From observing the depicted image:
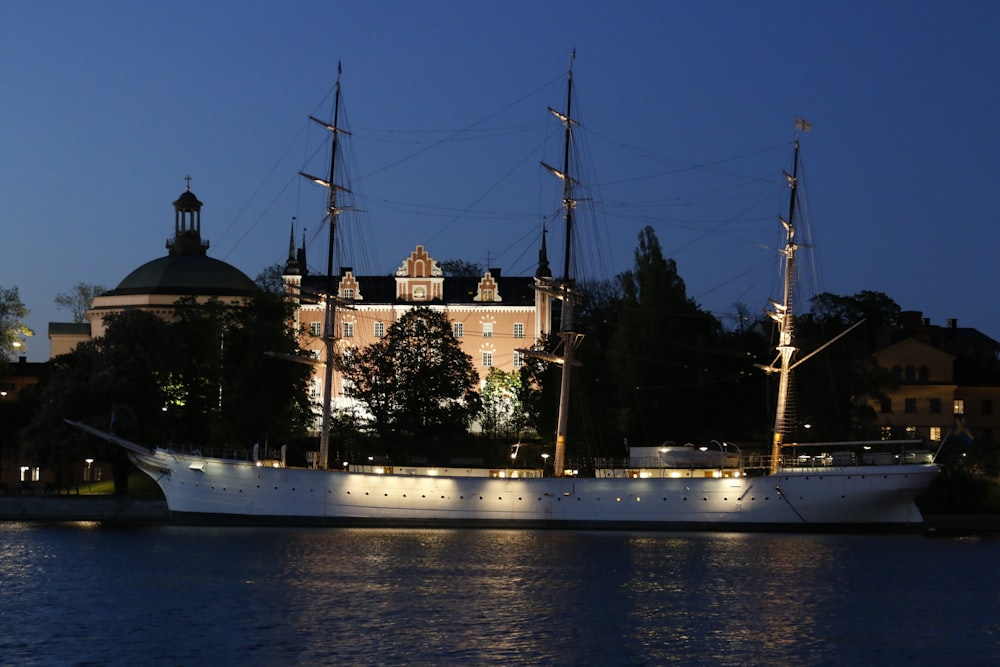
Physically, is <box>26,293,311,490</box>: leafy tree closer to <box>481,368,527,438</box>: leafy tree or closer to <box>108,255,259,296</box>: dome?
<box>481,368,527,438</box>: leafy tree

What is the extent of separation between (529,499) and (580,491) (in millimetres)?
2520

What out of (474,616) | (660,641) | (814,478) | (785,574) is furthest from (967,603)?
(814,478)

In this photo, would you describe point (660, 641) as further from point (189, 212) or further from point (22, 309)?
point (189, 212)

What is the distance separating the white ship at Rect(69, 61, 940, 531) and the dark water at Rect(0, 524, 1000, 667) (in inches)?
173

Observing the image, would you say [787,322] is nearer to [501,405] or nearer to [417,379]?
[417,379]

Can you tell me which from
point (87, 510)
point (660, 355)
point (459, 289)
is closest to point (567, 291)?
point (660, 355)

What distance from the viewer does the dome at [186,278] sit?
381 ft

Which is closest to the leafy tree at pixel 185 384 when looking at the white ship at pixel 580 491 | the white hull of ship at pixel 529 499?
the white ship at pixel 580 491

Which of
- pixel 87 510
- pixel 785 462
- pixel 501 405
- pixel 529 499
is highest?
pixel 501 405

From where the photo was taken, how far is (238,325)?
3428 inches

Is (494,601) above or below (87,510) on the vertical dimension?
below

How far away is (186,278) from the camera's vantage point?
11719 centimetres

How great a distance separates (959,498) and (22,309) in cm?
6423

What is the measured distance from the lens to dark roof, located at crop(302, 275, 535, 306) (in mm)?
118625
